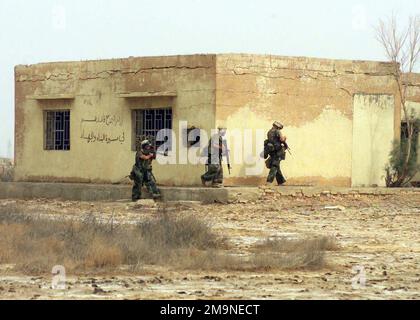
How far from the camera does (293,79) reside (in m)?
20.5

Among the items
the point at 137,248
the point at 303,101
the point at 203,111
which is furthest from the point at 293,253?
the point at 303,101

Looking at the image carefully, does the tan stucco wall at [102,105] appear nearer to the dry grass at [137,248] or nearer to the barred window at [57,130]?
the barred window at [57,130]

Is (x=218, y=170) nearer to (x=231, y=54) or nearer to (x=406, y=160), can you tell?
(x=231, y=54)

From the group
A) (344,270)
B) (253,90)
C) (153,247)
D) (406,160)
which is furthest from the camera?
(406,160)

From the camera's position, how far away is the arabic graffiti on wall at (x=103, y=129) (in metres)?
21.2

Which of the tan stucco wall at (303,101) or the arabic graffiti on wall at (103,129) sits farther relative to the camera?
the arabic graffiti on wall at (103,129)

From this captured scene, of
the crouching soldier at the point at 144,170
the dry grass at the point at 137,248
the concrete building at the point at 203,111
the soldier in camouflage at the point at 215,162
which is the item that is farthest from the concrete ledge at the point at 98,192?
the dry grass at the point at 137,248

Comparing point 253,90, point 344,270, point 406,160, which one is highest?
point 253,90

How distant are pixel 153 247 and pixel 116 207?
846cm

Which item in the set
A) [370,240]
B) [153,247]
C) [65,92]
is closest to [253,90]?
[65,92]

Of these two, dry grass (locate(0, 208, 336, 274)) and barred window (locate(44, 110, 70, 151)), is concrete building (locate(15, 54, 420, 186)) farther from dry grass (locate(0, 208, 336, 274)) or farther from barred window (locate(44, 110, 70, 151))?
dry grass (locate(0, 208, 336, 274))

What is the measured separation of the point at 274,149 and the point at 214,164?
144 centimetres

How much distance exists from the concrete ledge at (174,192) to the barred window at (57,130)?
4.05 feet

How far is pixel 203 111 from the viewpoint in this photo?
1986 cm
